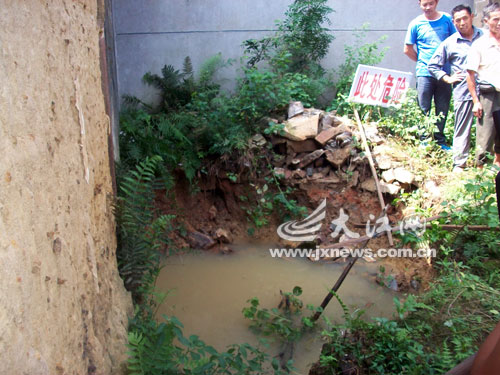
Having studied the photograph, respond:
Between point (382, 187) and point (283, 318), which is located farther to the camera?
point (382, 187)

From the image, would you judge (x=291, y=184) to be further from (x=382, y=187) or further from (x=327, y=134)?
(x=382, y=187)

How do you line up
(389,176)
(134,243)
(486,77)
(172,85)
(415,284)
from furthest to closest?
(172,85) < (389,176) < (486,77) < (415,284) < (134,243)

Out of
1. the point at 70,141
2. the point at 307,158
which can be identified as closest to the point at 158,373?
the point at 70,141

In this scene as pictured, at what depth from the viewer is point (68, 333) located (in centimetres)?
182

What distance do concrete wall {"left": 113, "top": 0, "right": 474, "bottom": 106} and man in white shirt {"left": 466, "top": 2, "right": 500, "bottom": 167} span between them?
2.85 m

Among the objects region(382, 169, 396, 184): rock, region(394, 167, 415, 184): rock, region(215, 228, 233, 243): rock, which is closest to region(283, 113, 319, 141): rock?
region(382, 169, 396, 184): rock

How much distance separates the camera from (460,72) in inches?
193

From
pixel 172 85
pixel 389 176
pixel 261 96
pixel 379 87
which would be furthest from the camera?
pixel 172 85

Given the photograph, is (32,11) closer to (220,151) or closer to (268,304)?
(268,304)

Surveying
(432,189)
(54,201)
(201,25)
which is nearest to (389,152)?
(432,189)

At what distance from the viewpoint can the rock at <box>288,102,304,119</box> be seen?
5430 millimetres

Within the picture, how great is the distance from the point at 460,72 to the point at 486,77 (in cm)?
48

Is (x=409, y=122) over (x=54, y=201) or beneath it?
beneath

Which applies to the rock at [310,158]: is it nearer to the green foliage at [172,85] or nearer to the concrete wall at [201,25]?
the green foliage at [172,85]
